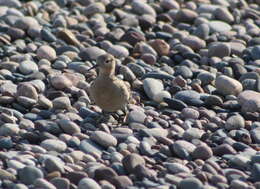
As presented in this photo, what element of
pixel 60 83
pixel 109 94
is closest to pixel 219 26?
pixel 60 83

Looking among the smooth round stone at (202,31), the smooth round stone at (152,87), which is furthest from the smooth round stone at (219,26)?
the smooth round stone at (152,87)

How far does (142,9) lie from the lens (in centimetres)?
1248

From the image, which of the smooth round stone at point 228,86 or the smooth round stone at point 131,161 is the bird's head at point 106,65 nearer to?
the smooth round stone at point 228,86

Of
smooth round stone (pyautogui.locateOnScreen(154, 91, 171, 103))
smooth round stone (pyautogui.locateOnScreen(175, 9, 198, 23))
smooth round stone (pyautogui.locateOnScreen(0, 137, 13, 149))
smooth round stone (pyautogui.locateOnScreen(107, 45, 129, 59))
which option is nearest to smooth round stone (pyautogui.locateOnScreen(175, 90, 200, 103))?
smooth round stone (pyautogui.locateOnScreen(154, 91, 171, 103))

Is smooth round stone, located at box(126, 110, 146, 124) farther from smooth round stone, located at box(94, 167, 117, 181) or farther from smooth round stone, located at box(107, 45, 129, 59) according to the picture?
smooth round stone, located at box(107, 45, 129, 59)

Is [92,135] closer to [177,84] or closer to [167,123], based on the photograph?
[167,123]

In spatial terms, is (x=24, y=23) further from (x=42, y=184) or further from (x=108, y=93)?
(x=42, y=184)

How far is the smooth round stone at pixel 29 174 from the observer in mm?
7090

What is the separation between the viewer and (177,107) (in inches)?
367

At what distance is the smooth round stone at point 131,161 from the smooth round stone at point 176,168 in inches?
9.9

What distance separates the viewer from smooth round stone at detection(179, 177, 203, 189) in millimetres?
7008

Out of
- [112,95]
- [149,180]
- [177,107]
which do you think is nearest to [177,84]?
[177,107]

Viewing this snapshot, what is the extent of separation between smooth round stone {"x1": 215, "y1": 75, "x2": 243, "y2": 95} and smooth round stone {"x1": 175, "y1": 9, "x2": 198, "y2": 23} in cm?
259

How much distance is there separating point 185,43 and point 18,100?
3131 millimetres
